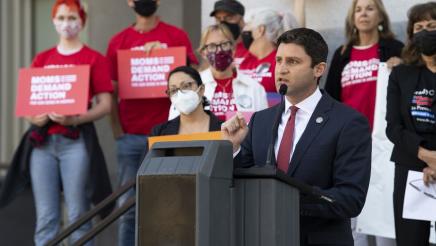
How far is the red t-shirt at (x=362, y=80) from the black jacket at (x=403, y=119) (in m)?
0.81

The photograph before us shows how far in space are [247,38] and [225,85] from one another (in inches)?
31.6

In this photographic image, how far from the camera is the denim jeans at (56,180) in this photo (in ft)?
25.8

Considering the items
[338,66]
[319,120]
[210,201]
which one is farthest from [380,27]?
[210,201]

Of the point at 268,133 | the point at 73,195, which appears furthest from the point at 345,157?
the point at 73,195

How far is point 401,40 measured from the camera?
8250 mm

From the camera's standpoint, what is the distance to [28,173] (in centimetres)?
820

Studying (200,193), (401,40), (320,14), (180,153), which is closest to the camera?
(200,193)

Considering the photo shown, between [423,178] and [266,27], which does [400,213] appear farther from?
[266,27]

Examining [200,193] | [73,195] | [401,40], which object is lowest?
[73,195]

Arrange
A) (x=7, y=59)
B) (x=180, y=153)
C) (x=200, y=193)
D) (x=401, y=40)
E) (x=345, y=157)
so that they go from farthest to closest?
(x=7, y=59) < (x=401, y=40) < (x=345, y=157) < (x=180, y=153) < (x=200, y=193)

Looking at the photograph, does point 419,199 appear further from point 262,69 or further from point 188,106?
point 262,69

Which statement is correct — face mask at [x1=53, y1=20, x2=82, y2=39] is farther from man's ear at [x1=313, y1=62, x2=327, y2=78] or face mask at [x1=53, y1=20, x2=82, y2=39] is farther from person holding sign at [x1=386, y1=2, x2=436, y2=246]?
man's ear at [x1=313, y1=62, x2=327, y2=78]

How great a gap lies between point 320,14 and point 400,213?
2.96 meters

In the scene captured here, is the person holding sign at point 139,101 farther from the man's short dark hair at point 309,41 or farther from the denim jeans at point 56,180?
the man's short dark hair at point 309,41
